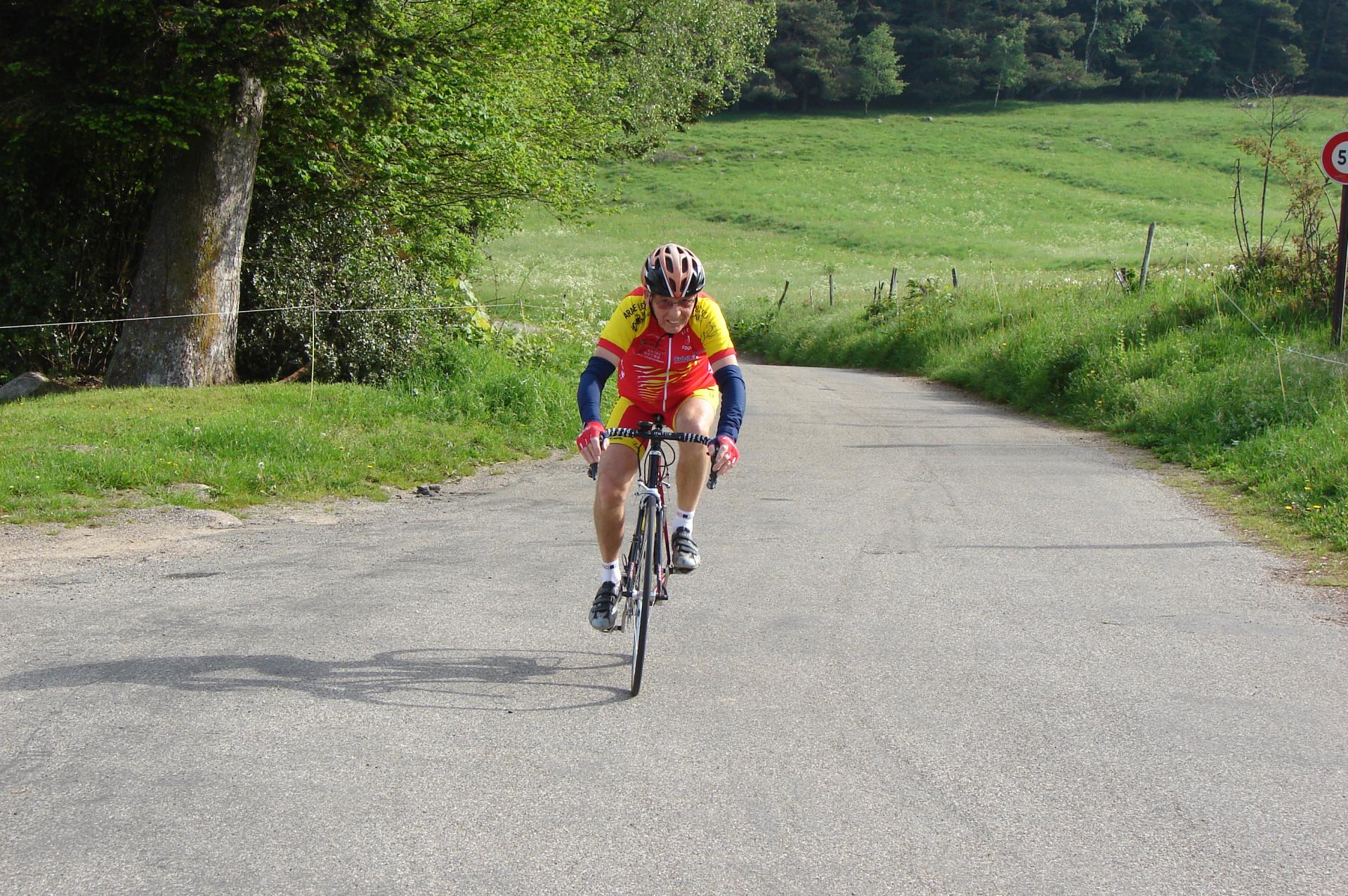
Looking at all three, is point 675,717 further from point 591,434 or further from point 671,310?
point 671,310

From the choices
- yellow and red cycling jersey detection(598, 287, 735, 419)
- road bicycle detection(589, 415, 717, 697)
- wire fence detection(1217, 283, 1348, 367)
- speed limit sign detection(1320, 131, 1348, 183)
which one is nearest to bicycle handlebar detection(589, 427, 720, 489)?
road bicycle detection(589, 415, 717, 697)

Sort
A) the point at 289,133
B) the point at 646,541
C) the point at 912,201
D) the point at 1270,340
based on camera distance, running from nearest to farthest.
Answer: the point at 646,541 < the point at 289,133 < the point at 1270,340 < the point at 912,201

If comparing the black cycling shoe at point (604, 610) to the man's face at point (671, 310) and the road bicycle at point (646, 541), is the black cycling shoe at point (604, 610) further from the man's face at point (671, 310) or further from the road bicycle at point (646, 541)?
the man's face at point (671, 310)

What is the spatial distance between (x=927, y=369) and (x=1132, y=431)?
996 cm

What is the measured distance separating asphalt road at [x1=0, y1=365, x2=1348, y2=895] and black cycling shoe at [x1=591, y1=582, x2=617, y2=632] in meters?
0.26

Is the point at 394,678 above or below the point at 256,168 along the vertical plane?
below

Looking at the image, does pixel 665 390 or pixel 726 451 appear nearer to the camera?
pixel 726 451

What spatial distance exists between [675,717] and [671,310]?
73.0 inches

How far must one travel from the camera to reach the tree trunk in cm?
1379

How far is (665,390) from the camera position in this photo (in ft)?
19.9

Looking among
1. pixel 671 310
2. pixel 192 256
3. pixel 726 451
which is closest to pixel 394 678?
pixel 726 451

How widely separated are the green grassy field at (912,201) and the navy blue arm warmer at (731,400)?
59.8 ft

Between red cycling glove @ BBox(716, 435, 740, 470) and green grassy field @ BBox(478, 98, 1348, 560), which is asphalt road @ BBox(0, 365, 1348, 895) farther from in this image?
green grassy field @ BBox(478, 98, 1348, 560)

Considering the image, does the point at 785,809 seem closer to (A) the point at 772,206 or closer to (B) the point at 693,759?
(B) the point at 693,759
